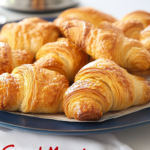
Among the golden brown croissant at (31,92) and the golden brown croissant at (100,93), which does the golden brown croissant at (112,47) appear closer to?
the golden brown croissant at (100,93)

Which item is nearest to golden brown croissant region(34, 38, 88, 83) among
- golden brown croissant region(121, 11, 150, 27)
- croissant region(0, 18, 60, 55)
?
croissant region(0, 18, 60, 55)

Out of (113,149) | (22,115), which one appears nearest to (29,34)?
(22,115)

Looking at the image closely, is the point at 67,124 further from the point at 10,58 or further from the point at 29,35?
the point at 29,35

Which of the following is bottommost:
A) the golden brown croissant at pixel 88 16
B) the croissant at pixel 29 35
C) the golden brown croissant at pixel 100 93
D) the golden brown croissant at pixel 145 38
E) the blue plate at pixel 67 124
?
the blue plate at pixel 67 124

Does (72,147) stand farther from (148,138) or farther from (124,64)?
(124,64)

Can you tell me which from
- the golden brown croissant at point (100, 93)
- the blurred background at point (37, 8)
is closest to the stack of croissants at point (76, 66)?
the golden brown croissant at point (100, 93)

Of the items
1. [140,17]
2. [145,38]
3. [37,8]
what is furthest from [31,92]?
[37,8]

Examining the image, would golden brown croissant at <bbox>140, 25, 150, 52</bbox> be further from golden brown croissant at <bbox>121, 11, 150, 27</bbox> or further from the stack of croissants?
golden brown croissant at <bbox>121, 11, 150, 27</bbox>
